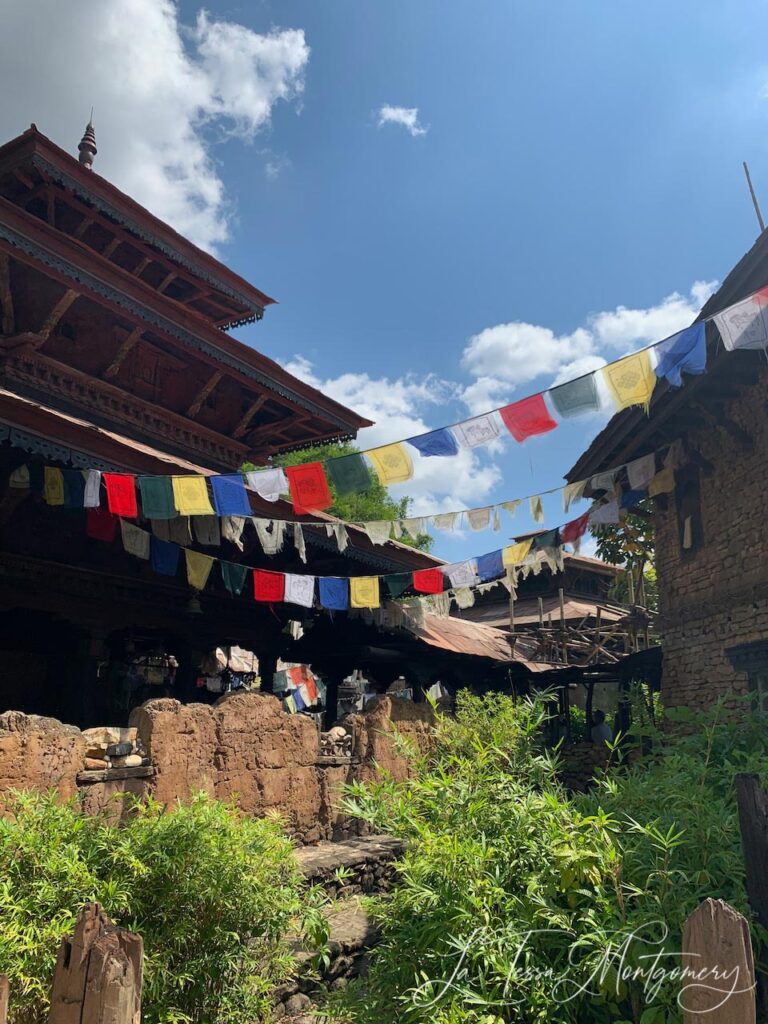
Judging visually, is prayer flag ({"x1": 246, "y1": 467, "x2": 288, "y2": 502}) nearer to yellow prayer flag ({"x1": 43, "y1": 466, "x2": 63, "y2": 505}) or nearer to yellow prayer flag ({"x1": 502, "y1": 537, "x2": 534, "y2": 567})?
yellow prayer flag ({"x1": 43, "y1": 466, "x2": 63, "y2": 505})

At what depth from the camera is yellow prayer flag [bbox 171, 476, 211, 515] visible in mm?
7926

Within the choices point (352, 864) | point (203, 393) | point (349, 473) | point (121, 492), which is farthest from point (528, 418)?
point (203, 393)

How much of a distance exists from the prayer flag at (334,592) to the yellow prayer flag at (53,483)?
4208 millimetres

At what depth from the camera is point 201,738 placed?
696 centimetres

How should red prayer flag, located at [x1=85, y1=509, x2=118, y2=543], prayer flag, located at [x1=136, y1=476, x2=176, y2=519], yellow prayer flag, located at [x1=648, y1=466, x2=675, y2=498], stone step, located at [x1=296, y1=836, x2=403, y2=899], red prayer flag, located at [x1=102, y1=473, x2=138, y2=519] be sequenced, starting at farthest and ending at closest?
yellow prayer flag, located at [x1=648, y1=466, x2=675, y2=498] → red prayer flag, located at [x1=85, y1=509, x2=118, y2=543] → prayer flag, located at [x1=136, y1=476, x2=176, y2=519] → red prayer flag, located at [x1=102, y1=473, x2=138, y2=519] → stone step, located at [x1=296, y1=836, x2=403, y2=899]

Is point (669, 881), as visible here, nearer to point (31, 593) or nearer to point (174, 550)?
point (174, 550)

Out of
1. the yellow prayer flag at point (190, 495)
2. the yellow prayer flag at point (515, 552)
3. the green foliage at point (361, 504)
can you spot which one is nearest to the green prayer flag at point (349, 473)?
the yellow prayer flag at point (190, 495)

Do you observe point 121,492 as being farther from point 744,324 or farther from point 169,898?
point 744,324

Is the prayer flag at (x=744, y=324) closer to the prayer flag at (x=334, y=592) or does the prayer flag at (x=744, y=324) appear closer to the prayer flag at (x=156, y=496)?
the prayer flag at (x=334, y=592)

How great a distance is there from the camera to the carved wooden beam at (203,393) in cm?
1198

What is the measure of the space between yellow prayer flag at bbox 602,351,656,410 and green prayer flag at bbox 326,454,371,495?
129 inches

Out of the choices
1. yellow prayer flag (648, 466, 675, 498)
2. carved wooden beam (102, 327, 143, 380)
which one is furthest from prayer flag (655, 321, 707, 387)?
carved wooden beam (102, 327, 143, 380)

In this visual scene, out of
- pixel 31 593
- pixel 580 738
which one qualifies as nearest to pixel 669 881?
pixel 31 593

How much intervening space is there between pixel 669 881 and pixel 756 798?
2.53 feet
